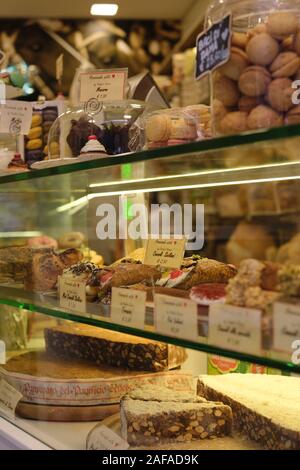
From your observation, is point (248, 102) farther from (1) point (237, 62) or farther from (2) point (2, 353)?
(2) point (2, 353)

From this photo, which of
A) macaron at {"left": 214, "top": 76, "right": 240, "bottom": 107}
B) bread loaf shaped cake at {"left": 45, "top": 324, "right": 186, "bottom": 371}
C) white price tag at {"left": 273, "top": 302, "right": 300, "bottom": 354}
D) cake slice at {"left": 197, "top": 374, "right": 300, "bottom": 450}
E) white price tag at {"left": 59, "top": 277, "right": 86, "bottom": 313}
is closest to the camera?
white price tag at {"left": 273, "top": 302, "right": 300, "bottom": 354}

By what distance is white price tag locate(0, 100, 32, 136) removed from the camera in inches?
68.6

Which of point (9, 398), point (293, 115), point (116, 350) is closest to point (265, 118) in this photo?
point (293, 115)

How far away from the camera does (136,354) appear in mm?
1540

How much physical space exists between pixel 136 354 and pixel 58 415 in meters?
0.23

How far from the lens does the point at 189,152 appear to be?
972mm

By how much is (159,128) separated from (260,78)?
299mm

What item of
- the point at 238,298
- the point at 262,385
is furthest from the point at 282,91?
the point at 262,385

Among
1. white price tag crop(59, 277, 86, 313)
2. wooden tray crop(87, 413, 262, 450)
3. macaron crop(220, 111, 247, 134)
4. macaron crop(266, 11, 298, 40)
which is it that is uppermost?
macaron crop(266, 11, 298, 40)

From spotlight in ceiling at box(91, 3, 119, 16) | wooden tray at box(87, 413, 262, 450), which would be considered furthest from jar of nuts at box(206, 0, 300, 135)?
spotlight in ceiling at box(91, 3, 119, 16)

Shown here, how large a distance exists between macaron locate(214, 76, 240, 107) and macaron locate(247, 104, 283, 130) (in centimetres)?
6

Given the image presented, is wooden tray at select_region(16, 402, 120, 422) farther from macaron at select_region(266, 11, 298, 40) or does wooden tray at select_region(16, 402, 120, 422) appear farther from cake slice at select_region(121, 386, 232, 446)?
macaron at select_region(266, 11, 298, 40)

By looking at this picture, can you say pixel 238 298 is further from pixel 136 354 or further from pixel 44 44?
pixel 44 44

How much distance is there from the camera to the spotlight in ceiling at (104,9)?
481 cm
